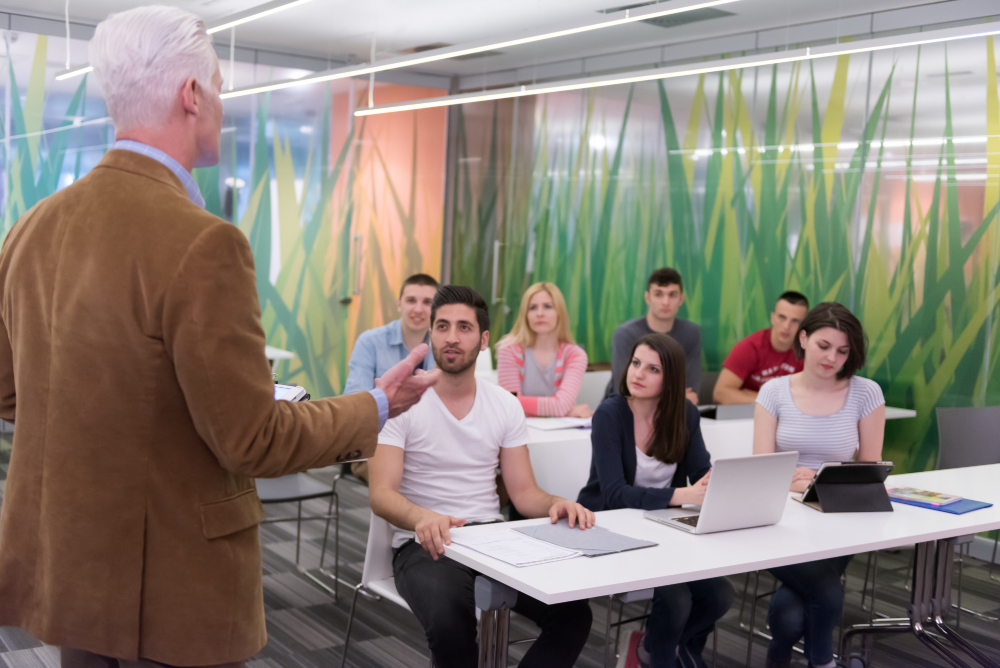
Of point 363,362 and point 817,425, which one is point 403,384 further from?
point 363,362

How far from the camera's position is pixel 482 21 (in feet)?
21.5

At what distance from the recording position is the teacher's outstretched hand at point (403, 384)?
4.60 feet

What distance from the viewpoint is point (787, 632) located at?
3.07m

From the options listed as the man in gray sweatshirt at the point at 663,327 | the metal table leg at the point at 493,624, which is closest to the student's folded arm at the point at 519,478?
the metal table leg at the point at 493,624

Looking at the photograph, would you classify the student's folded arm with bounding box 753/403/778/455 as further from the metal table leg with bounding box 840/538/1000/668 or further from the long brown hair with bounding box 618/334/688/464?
the metal table leg with bounding box 840/538/1000/668

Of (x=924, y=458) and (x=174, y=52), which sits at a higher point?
(x=174, y=52)

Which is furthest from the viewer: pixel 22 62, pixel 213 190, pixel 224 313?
pixel 213 190

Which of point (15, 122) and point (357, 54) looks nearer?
point (15, 122)

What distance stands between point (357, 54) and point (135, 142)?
7171 millimetres

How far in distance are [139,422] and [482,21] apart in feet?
19.2

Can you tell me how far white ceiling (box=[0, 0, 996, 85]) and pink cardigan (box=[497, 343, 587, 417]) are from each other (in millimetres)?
1848

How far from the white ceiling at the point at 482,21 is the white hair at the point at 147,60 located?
160 inches

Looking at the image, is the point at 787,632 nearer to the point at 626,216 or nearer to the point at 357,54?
the point at 626,216

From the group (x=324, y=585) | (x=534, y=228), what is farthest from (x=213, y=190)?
(x=324, y=585)
